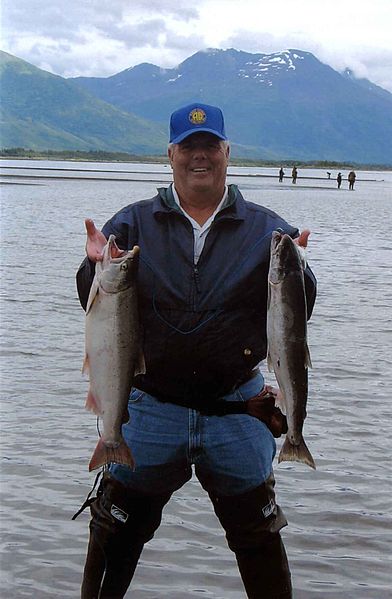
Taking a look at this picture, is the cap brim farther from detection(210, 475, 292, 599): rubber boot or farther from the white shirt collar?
detection(210, 475, 292, 599): rubber boot

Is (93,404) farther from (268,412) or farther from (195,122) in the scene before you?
(195,122)

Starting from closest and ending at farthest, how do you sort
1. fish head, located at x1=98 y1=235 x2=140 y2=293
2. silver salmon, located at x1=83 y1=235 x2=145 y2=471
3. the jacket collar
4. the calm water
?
1. fish head, located at x1=98 y1=235 x2=140 y2=293
2. silver salmon, located at x1=83 y1=235 x2=145 y2=471
3. the jacket collar
4. the calm water

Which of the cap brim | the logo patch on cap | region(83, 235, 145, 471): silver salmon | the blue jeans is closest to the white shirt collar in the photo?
the cap brim

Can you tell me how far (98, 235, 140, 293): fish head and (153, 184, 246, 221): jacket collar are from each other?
0.40 meters

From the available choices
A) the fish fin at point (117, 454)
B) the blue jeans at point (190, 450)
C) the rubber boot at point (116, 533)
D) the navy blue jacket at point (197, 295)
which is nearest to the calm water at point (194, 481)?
the rubber boot at point (116, 533)

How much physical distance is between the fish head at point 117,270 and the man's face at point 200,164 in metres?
0.52

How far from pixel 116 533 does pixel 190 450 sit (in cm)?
59

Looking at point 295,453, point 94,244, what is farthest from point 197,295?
point 295,453

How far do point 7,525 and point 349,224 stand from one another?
3178 centimetres

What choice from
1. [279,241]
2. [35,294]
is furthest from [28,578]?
[35,294]

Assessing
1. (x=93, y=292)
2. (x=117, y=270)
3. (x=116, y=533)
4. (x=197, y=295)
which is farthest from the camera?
(x=116, y=533)

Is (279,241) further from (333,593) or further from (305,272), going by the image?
(333,593)

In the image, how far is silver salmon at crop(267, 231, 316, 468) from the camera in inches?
170

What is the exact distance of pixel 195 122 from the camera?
4.55 m
